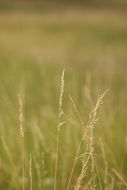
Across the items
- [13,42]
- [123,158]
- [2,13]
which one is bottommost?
[123,158]

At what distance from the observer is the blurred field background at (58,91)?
3363 mm

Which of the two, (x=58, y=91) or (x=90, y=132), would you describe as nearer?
(x=90, y=132)

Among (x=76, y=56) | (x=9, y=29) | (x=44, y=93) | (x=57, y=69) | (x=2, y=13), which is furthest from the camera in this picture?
(x=2, y=13)

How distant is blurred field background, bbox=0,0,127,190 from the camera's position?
11.0 feet

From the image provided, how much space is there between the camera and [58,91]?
7863 mm

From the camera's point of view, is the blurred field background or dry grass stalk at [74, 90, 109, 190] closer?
dry grass stalk at [74, 90, 109, 190]

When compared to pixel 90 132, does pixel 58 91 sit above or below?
above

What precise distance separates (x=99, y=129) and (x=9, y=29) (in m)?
17.0

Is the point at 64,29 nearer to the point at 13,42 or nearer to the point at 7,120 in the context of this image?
the point at 13,42

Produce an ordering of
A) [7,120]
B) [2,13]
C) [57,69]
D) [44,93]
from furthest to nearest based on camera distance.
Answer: [2,13]
[57,69]
[44,93]
[7,120]

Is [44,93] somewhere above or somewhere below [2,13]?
below

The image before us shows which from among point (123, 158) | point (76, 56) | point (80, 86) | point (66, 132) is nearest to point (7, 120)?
point (66, 132)

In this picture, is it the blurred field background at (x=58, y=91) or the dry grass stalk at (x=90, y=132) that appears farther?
the blurred field background at (x=58, y=91)

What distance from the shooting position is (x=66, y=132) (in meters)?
3.83
